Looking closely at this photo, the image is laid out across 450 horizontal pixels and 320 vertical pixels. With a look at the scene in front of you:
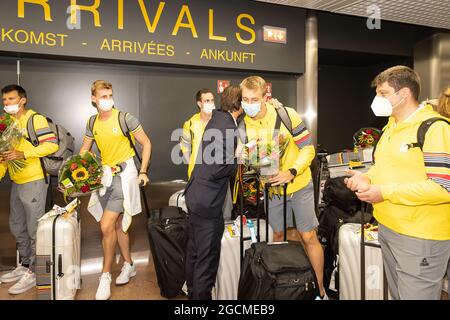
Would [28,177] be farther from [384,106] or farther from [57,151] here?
[384,106]

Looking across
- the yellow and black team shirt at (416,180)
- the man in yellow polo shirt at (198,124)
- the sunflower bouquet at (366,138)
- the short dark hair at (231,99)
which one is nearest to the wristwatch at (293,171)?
the short dark hair at (231,99)

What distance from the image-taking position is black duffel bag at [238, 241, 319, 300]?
2100mm

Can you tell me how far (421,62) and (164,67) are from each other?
4.11 meters

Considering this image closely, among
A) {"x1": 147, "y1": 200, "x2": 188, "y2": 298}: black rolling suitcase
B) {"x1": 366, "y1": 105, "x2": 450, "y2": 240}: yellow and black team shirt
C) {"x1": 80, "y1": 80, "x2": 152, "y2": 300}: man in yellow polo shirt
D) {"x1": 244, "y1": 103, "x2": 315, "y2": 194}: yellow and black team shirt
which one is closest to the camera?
{"x1": 366, "y1": 105, "x2": 450, "y2": 240}: yellow and black team shirt

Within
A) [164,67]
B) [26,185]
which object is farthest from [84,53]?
[26,185]

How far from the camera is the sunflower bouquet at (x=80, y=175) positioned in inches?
109

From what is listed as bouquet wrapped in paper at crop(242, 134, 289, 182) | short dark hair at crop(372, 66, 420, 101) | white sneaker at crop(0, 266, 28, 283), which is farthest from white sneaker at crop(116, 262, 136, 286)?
short dark hair at crop(372, 66, 420, 101)

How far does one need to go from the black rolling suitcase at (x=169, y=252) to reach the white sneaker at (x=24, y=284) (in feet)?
3.79

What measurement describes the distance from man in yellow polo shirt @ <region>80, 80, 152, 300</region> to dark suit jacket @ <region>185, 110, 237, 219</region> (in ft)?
2.68

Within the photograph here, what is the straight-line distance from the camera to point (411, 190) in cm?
155

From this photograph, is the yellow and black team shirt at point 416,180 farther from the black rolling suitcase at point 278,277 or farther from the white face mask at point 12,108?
the white face mask at point 12,108

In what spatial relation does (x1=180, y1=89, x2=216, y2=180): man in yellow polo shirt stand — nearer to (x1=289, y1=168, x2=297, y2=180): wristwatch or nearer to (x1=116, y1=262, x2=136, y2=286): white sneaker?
(x1=116, y1=262, x2=136, y2=286): white sneaker

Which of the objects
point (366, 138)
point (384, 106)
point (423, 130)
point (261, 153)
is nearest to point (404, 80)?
point (384, 106)

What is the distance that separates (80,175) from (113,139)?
48 cm
